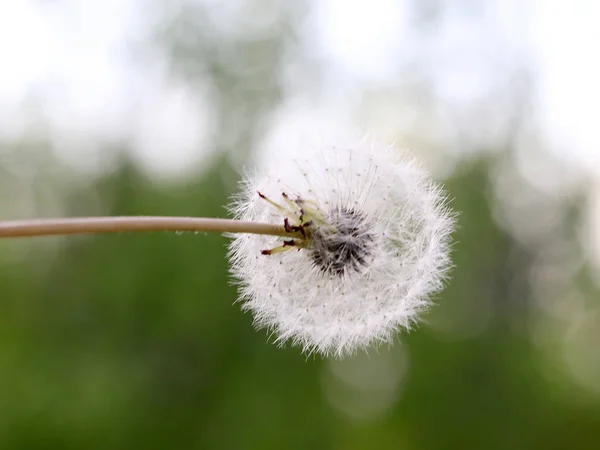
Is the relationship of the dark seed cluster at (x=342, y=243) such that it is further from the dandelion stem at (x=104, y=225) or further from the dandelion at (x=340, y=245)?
the dandelion stem at (x=104, y=225)

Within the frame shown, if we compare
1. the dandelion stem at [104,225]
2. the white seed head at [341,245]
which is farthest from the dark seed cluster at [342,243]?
the dandelion stem at [104,225]

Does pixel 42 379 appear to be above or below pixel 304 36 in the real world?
below

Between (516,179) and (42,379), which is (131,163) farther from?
(516,179)

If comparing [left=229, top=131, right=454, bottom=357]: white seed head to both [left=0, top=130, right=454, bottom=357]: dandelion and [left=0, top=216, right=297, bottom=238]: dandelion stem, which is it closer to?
[left=0, top=130, right=454, bottom=357]: dandelion

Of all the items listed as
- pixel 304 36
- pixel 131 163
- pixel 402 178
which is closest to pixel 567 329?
pixel 304 36

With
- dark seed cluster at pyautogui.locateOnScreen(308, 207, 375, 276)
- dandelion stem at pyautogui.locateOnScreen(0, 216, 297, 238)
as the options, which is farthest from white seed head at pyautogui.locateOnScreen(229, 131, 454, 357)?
dandelion stem at pyautogui.locateOnScreen(0, 216, 297, 238)

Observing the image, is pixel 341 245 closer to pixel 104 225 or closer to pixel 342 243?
pixel 342 243
